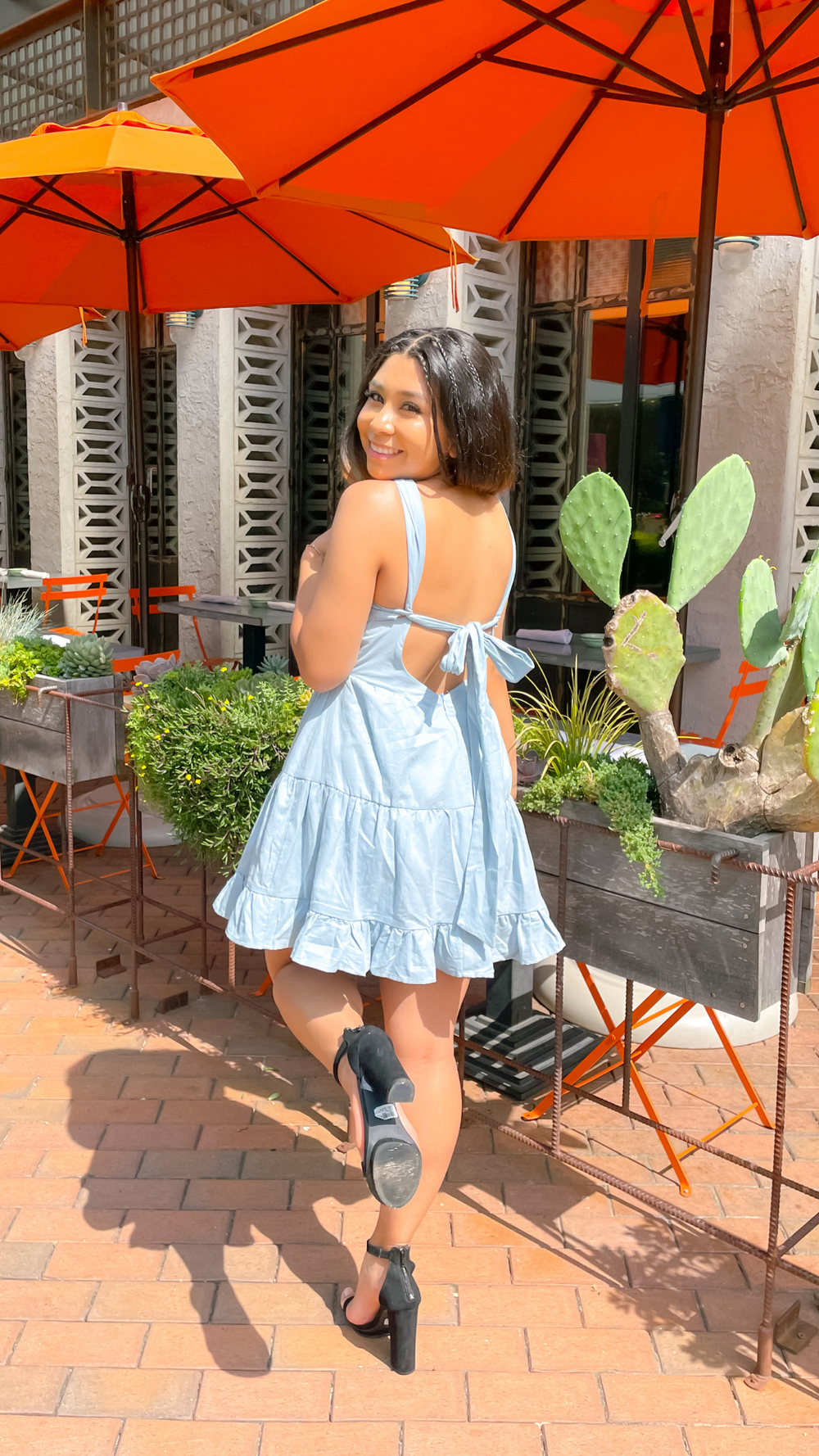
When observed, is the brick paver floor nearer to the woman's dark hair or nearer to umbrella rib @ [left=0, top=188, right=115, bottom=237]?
the woman's dark hair

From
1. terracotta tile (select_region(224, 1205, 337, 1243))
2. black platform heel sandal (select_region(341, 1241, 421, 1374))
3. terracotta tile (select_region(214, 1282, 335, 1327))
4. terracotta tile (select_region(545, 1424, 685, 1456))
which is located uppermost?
black platform heel sandal (select_region(341, 1241, 421, 1374))

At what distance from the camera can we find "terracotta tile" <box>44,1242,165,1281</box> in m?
2.67

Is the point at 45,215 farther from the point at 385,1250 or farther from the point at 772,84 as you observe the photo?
the point at 385,1250

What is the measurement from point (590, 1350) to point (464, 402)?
196 centimetres

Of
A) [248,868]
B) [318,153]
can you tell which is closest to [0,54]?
[318,153]

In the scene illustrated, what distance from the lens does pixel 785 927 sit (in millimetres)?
2316

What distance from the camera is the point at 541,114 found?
350 cm

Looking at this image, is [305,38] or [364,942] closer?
[364,942]

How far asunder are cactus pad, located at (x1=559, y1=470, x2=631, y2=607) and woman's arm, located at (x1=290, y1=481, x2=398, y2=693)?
618mm

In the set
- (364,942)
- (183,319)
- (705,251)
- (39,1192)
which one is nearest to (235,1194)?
(39,1192)

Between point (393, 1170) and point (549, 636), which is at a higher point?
point (549, 636)

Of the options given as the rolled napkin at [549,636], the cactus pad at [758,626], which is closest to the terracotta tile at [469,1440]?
the cactus pad at [758,626]

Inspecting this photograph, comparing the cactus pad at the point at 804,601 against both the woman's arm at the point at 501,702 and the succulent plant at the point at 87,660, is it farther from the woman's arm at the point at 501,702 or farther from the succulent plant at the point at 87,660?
the succulent plant at the point at 87,660

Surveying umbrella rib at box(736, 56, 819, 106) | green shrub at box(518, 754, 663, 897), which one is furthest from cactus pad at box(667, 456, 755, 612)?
umbrella rib at box(736, 56, 819, 106)
